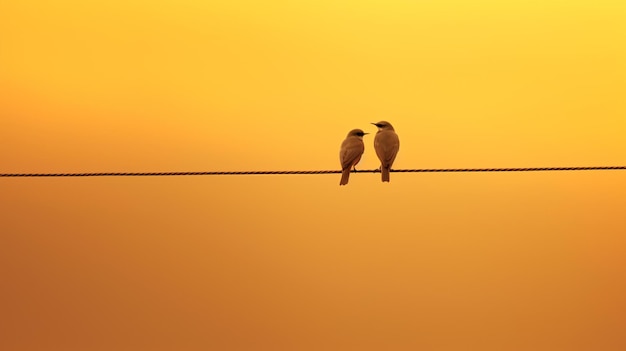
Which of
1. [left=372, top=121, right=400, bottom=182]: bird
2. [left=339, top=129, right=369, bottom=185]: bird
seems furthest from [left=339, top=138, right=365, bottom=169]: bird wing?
[left=372, top=121, right=400, bottom=182]: bird

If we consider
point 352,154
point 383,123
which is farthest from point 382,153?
point 383,123

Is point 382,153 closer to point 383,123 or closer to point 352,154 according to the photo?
point 352,154

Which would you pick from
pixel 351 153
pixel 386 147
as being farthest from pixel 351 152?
pixel 386 147

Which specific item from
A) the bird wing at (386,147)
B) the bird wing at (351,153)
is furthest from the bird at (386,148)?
the bird wing at (351,153)

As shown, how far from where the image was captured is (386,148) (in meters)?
8.44

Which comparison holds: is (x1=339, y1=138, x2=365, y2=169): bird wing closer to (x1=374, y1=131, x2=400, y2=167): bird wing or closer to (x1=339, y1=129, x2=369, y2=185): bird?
(x1=339, y1=129, x2=369, y2=185): bird

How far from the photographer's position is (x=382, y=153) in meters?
8.35

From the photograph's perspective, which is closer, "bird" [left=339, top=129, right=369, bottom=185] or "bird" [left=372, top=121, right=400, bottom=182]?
"bird" [left=372, top=121, right=400, bottom=182]

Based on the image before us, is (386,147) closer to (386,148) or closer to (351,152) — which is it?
(386,148)

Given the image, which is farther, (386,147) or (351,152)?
(351,152)

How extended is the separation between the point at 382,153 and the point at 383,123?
0.91 metres

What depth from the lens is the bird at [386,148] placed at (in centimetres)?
809

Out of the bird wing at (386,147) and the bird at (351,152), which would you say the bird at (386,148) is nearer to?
the bird wing at (386,147)

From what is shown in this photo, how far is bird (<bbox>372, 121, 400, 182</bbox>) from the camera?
26.5ft
